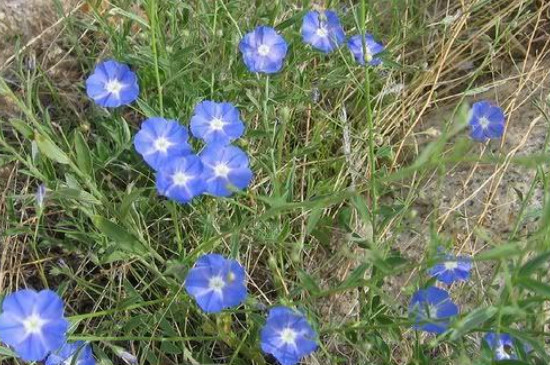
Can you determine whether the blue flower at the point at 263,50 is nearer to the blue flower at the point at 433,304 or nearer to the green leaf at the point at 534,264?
the blue flower at the point at 433,304

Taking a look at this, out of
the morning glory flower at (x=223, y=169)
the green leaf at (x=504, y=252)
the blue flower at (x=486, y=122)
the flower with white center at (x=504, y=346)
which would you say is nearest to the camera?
the green leaf at (x=504, y=252)

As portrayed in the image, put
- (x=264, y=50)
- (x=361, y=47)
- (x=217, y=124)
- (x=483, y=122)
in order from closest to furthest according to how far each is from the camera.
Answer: (x=217, y=124)
(x=264, y=50)
(x=483, y=122)
(x=361, y=47)

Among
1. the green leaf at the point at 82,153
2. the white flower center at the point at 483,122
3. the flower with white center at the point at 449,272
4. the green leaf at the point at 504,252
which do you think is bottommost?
the green leaf at the point at 504,252

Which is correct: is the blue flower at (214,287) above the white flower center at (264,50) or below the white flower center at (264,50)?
below

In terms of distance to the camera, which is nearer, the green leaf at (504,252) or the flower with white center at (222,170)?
the green leaf at (504,252)

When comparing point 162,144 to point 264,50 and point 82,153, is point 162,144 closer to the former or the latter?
point 82,153

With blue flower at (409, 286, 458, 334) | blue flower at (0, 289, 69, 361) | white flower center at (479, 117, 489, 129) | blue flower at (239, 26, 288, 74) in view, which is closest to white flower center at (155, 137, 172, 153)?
blue flower at (239, 26, 288, 74)

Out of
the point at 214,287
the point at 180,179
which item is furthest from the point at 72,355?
the point at 180,179

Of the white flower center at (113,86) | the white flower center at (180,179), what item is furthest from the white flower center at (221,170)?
the white flower center at (113,86)
